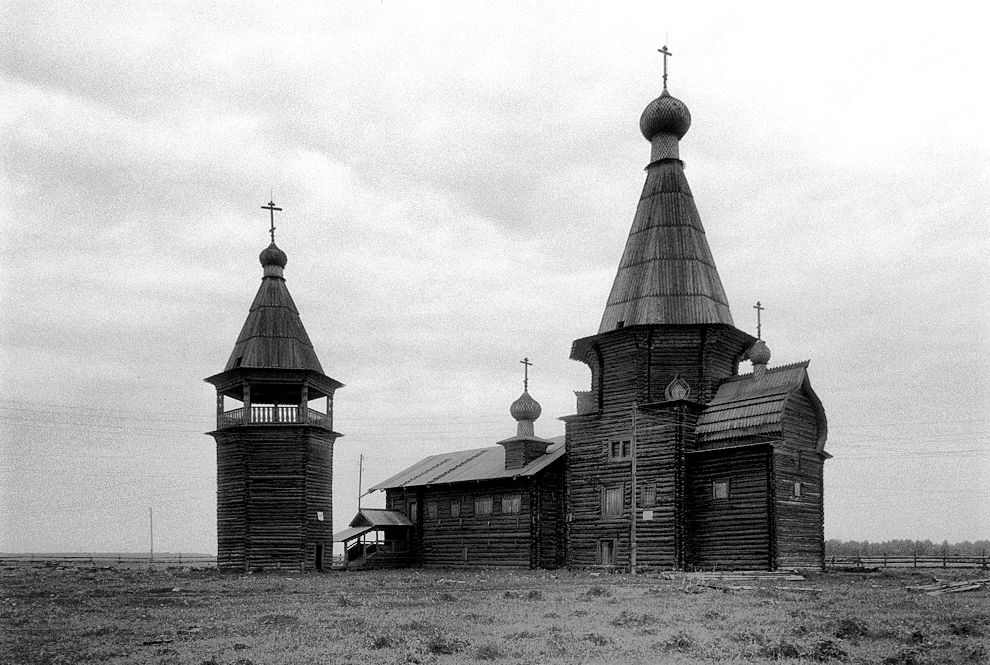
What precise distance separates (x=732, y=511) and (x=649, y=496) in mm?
3625

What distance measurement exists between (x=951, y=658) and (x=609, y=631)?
5687mm

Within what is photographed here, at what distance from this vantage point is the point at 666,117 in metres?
44.1

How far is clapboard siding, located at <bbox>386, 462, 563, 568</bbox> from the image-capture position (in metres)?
45.6

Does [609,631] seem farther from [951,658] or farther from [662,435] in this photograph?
[662,435]

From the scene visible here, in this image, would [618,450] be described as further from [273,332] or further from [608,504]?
[273,332]

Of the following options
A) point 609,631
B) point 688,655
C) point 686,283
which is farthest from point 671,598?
point 686,283

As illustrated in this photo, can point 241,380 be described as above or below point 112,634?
above

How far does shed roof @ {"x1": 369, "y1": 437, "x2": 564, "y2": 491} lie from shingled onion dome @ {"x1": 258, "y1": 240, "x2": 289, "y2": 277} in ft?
47.7

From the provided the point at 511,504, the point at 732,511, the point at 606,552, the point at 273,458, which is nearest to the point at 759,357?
the point at 732,511

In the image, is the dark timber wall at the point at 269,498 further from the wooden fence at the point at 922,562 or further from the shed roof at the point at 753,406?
the wooden fence at the point at 922,562

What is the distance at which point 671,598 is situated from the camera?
23.7 metres

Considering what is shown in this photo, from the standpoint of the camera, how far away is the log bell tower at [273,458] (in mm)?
42312

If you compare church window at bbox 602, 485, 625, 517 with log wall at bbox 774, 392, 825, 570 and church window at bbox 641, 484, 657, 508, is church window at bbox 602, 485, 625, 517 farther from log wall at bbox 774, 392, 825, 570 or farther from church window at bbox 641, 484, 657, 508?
log wall at bbox 774, 392, 825, 570

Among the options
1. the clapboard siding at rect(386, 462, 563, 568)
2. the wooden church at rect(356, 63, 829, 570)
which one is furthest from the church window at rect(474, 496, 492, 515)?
the wooden church at rect(356, 63, 829, 570)
